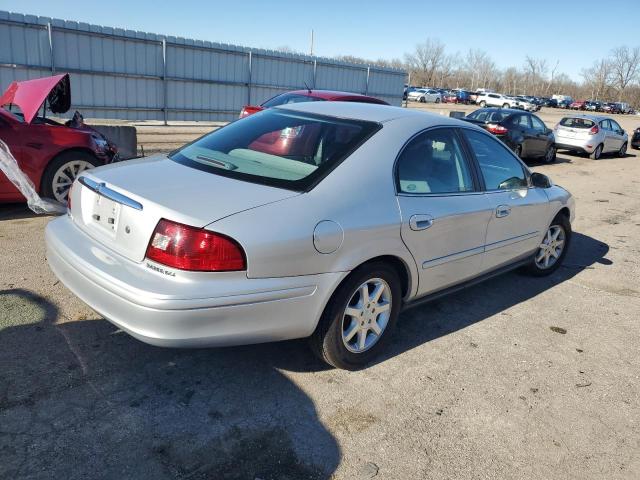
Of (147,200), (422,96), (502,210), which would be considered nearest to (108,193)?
(147,200)

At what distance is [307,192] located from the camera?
2932mm

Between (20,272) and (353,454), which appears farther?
(20,272)

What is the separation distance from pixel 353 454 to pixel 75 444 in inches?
51.6

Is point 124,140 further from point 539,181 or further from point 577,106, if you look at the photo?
point 577,106

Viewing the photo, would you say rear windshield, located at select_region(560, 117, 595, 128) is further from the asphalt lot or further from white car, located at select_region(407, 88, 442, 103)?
white car, located at select_region(407, 88, 442, 103)

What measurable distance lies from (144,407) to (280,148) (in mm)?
1757

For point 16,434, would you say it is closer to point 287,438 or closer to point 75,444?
point 75,444

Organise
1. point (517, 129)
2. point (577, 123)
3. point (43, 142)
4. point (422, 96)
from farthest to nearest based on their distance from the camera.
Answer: point (422, 96) → point (577, 123) → point (517, 129) → point (43, 142)

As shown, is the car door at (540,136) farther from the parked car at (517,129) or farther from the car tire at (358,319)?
the car tire at (358,319)

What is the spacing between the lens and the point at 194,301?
Answer: 255 centimetres

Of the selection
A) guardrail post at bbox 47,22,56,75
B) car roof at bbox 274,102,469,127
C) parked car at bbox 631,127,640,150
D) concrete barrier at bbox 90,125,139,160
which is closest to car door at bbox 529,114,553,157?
concrete barrier at bbox 90,125,139,160

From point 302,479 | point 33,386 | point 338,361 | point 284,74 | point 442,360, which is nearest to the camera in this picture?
point 302,479

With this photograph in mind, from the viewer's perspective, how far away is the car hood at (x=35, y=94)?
→ 18.5ft

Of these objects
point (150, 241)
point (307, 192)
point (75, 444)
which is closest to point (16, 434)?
point (75, 444)
